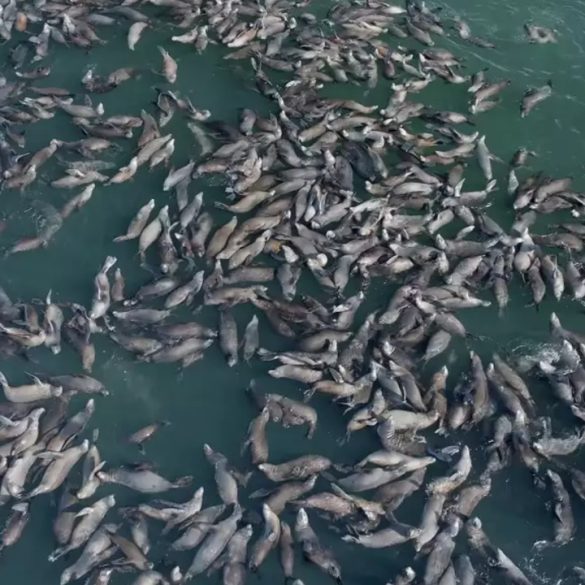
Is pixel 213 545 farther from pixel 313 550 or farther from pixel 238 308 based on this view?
pixel 238 308

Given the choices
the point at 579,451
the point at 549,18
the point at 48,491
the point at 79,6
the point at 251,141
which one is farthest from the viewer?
the point at 549,18

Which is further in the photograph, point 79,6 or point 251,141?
point 79,6

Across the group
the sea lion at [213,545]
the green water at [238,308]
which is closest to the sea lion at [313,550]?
the green water at [238,308]

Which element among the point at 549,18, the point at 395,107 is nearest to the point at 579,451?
the point at 395,107

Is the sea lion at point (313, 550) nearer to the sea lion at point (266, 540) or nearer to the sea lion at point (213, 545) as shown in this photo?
the sea lion at point (266, 540)

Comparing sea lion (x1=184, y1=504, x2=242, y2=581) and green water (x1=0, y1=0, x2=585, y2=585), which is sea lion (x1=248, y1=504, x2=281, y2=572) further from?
sea lion (x1=184, y1=504, x2=242, y2=581)

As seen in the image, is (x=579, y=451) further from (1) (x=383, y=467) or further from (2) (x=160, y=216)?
(2) (x=160, y=216)

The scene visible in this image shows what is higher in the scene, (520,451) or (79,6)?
(79,6)

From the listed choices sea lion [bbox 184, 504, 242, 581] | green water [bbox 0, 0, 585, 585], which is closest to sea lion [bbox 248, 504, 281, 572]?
green water [bbox 0, 0, 585, 585]
